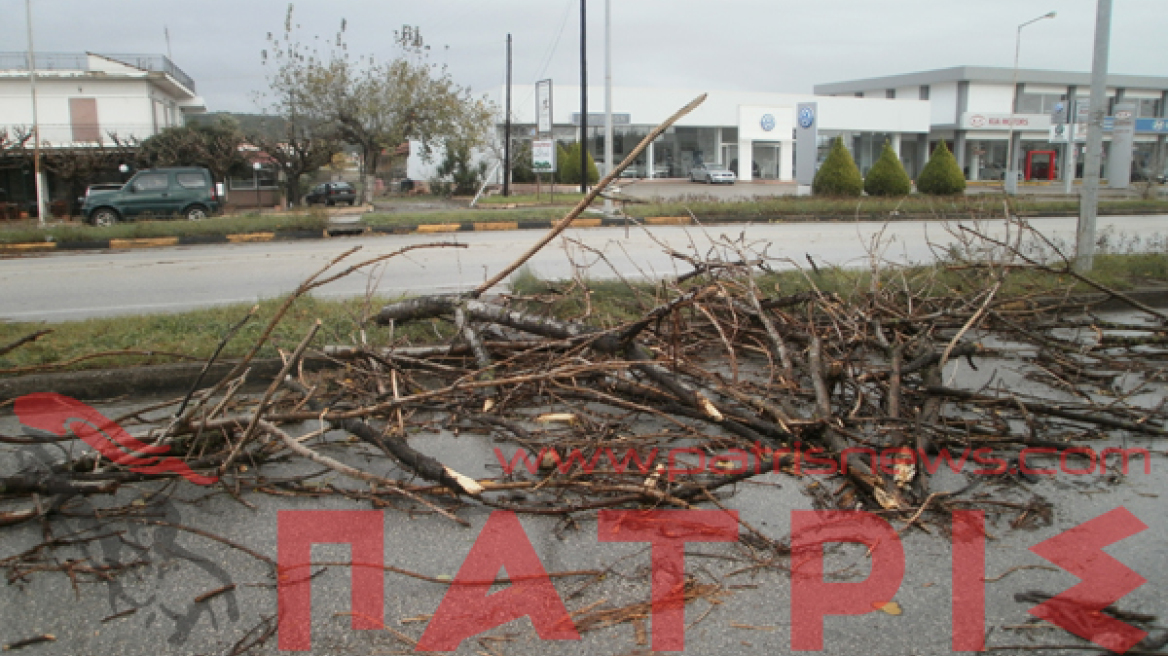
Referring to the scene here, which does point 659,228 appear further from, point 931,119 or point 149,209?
point 931,119

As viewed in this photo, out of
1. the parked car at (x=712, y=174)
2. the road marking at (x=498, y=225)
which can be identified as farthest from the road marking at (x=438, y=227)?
the parked car at (x=712, y=174)

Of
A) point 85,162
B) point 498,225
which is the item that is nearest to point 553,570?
point 498,225

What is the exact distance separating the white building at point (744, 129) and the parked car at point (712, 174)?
2.25 meters

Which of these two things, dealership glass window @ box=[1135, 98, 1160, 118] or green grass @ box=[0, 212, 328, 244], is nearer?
green grass @ box=[0, 212, 328, 244]

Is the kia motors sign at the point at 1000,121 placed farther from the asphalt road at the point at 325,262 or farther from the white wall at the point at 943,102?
the asphalt road at the point at 325,262

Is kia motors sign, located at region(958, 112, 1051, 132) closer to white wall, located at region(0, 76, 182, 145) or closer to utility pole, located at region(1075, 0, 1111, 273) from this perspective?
white wall, located at region(0, 76, 182, 145)

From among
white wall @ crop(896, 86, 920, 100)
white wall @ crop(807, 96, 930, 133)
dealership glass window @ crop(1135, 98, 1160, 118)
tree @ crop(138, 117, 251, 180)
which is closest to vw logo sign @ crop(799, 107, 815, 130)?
white wall @ crop(807, 96, 930, 133)

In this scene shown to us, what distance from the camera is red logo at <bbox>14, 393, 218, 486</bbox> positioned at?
4.08m

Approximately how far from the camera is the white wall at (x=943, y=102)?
60.4 m

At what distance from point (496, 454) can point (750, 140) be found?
52.7 meters

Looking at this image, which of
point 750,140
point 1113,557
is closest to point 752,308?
point 1113,557

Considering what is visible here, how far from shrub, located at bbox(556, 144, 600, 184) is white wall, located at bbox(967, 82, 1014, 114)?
32.2 metres

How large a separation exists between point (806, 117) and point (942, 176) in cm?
614

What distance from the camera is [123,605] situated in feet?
10.1
